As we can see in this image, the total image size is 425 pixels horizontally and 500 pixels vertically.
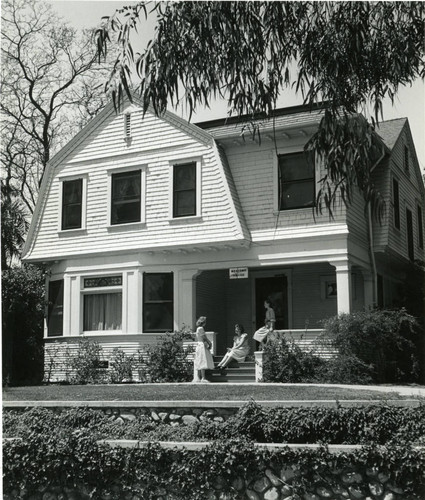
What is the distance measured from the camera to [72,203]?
17875 mm

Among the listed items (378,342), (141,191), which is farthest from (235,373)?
(141,191)

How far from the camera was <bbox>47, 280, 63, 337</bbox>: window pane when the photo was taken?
17.4 meters

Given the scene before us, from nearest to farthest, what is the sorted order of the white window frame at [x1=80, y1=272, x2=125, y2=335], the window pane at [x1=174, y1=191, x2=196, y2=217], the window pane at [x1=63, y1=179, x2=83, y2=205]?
the window pane at [x1=174, y1=191, x2=196, y2=217] → the white window frame at [x1=80, y1=272, x2=125, y2=335] → the window pane at [x1=63, y1=179, x2=83, y2=205]

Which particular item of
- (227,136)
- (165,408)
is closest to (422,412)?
(165,408)

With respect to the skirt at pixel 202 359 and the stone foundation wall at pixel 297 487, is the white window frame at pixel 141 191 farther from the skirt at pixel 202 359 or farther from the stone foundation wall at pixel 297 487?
the stone foundation wall at pixel 297 487

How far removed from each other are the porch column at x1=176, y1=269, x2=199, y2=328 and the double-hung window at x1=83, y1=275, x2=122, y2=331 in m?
1.56

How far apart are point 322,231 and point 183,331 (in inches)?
153

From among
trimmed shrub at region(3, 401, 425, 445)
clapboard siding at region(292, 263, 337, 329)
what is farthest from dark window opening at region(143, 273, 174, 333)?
trimmed shrub at region(3, 401, 425, 445)

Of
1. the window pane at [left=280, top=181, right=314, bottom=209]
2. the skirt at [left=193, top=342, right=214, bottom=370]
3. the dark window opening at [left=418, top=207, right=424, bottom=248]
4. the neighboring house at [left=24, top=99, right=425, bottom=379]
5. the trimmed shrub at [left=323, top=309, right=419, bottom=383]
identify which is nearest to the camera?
the trimmed shrub at [left=323, top=309, right=419, bottom=383]

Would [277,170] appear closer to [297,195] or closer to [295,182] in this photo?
[295,182]

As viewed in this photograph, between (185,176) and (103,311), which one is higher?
(185,176)

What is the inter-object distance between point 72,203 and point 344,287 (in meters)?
7.44

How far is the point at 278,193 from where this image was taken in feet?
51.9

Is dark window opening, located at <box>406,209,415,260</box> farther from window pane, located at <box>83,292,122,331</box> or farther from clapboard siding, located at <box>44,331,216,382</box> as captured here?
A: window pane, located at <box>83,292,122,331</box>
